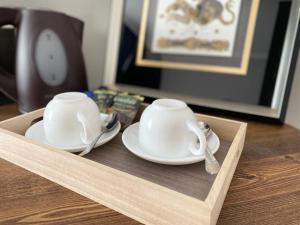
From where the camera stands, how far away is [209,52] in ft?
2.28

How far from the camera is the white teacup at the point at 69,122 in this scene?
390 millimetres

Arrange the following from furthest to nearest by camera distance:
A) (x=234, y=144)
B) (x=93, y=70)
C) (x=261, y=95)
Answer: (x=93, y=70), (x=261, y=95), (x=234, y=144)

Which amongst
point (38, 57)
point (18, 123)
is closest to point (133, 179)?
point (18, 123)

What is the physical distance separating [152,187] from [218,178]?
8 cm

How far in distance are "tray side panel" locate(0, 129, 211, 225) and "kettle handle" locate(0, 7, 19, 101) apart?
0.25m

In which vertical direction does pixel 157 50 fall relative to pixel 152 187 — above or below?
above

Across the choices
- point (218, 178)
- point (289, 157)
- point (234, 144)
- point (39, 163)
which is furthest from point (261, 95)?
point (39, 163)

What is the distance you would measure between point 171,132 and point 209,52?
0.40m

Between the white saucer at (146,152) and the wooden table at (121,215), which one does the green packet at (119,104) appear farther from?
the wooden table at (121,215)

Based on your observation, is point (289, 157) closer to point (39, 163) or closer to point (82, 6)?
point (39, 163)

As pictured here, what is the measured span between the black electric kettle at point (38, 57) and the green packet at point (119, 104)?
0.31 feet

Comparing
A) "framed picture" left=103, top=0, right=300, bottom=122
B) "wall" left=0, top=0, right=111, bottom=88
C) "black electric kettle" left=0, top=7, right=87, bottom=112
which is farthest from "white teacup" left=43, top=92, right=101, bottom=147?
"wall" left=0, top=0, right=111, bottom=88

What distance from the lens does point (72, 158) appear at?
332 millimetres

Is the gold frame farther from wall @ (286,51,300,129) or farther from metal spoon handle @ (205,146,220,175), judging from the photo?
metal spoon handle @ (205,146,220,175)
